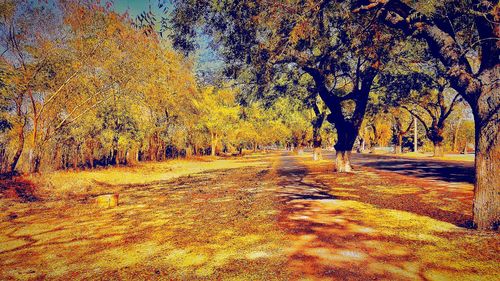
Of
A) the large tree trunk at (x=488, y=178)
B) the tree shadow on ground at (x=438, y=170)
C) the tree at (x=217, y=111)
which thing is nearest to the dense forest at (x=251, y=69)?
the large tree trunk at (x=488, y=178)

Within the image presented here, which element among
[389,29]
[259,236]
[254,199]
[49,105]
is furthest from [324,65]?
[49,105]

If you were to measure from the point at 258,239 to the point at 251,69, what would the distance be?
9234mm

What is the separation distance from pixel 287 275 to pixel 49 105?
58.3 ft

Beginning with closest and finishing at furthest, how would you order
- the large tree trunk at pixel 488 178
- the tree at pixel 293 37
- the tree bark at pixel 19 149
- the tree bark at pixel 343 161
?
1. the large tree trunk at pixel 488 178
2. the tree at pixel 293 37
3. the tree bark at pixel 19 149
4. the tree bark at pixel 343 161

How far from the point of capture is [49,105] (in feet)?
53.1

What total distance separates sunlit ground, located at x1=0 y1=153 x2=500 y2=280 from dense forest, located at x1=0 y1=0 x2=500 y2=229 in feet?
6.12

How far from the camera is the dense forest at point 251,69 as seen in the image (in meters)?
6.12

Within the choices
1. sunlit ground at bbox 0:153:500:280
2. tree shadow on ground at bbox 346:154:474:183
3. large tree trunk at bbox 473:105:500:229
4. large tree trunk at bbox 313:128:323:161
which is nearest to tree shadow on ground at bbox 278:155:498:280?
sunlit ground at bbox 0:153:500:280

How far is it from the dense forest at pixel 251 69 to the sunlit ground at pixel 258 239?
73.4 inches

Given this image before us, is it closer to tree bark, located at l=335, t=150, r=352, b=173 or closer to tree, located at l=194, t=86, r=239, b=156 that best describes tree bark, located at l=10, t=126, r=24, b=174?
tree bark, located at l=335, t=150, r=352, b=173

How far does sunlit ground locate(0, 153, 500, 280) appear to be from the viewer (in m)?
4.05

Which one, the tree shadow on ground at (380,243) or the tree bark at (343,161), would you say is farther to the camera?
the tree bark at (343,161)

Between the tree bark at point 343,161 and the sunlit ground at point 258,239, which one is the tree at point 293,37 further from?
the sunlit ground at point 258,239

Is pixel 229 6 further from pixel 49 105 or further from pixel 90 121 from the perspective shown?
pixel 90 121
